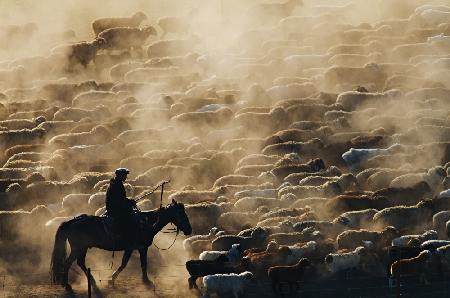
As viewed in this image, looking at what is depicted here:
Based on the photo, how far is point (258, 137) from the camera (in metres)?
39.3

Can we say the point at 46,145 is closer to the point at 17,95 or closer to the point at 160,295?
the point at 17,95

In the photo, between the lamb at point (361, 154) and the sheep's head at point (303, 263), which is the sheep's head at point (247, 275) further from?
the lamb at point (361, 154)

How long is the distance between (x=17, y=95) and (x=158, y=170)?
12.1 meters

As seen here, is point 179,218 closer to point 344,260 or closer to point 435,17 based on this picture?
point 344,260

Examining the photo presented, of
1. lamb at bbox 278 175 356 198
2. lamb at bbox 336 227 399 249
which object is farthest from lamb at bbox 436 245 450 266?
lamb at bbox 278 175 356 198

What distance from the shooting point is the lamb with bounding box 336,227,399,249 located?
→ 27.7 m

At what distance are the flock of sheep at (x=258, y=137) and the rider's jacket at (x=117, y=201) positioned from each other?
151 cm

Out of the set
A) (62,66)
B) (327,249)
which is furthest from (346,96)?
(327,249)

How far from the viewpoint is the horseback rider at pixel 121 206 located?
81.0 feet

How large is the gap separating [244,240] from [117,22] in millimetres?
26911

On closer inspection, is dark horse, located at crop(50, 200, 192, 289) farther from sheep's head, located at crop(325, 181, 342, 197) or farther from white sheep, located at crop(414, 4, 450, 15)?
white sheep, located at crop(414, 4, 450, 15)

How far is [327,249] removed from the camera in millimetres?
27203

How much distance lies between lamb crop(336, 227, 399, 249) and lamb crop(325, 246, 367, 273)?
50.2 inches

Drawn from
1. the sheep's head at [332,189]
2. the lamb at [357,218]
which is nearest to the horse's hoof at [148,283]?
the lamb at [357,218]
